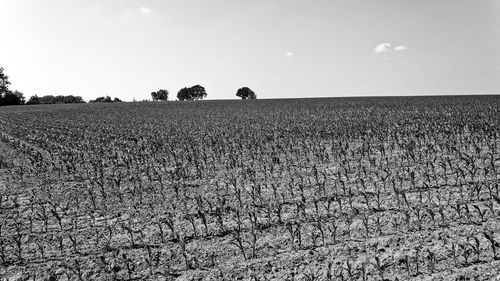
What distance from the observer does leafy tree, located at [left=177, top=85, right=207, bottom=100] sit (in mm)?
112375

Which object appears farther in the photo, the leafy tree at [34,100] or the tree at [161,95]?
the tree at [161,95]

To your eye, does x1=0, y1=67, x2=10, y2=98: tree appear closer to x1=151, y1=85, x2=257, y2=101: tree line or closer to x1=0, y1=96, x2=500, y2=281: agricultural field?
x1=151, y1=85, x2=257, y2=101: tree line

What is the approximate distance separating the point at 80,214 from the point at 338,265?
4.53 metres

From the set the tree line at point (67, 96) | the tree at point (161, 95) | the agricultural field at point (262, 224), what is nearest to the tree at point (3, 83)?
the tree line at point (67, 96)

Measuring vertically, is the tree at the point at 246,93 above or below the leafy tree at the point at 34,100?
above

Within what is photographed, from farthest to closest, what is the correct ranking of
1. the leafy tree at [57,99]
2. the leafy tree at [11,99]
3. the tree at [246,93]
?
the tree at [246,93] → the leafy tree at [57,99] → the leafy tree at [11,99]

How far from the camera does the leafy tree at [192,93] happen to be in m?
112

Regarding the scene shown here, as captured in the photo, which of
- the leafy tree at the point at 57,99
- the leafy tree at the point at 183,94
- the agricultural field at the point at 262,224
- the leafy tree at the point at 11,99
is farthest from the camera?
the leafy tree at the point at 183,94

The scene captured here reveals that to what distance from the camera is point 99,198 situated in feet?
25.2

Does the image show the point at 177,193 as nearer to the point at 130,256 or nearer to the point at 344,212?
the point at 130,256

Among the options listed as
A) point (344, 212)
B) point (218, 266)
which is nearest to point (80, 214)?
point (218, 266)

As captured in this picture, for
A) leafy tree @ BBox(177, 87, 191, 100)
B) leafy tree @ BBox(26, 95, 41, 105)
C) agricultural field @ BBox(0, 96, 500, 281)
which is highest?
leafy tree @ BBox(177, 87, 191, 100)

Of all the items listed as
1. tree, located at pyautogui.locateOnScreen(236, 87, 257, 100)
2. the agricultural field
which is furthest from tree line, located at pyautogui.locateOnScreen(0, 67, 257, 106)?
the agricultural field

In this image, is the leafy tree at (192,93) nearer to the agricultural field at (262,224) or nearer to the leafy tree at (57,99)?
the leafy tree at (57,99)
